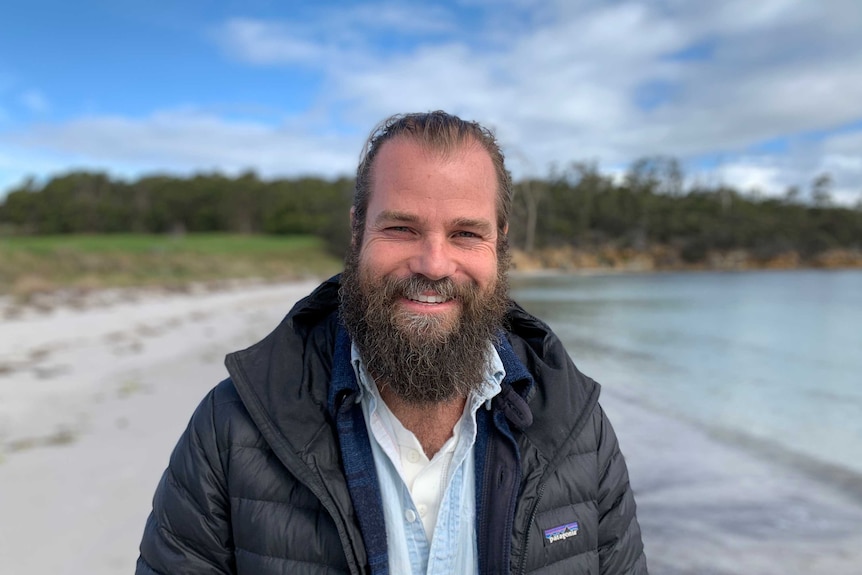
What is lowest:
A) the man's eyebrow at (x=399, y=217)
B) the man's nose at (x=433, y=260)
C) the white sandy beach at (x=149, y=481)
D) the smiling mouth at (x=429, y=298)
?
the white sandy beach at (x=149, y=481)

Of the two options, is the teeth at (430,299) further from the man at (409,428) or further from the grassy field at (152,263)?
the grassy field at (152,263)

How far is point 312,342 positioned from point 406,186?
477 millimetres

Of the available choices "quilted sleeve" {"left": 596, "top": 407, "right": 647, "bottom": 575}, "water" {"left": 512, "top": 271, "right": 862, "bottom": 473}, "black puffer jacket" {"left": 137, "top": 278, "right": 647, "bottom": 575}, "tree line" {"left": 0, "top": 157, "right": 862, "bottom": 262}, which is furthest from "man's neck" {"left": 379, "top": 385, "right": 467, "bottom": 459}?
"tree line" {"left": 0, "top": 157, "right": 862, "bottom": 262}

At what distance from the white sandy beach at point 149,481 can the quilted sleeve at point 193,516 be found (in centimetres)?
203

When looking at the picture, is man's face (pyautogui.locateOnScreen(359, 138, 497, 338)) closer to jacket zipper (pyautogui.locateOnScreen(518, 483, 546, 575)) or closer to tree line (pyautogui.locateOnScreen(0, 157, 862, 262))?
jacket zipper (pyautogui.locateOnScreen(518, 483, 546, 575))

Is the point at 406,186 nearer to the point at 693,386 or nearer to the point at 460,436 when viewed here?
the point at 460,436

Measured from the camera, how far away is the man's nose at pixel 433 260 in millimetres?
1407

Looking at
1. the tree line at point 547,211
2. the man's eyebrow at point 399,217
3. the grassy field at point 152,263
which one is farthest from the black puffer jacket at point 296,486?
the tree line at point 547,211

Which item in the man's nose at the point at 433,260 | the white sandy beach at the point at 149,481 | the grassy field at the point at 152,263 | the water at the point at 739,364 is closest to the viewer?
the man's nose at the point at 433,260

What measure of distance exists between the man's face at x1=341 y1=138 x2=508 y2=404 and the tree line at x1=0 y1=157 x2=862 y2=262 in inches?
1377

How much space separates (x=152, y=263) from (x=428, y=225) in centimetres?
2819

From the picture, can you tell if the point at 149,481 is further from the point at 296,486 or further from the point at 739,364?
the point at 739,364

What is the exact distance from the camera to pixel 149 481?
387 centimetres

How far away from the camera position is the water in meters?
7.33
